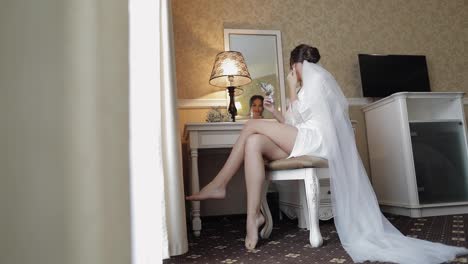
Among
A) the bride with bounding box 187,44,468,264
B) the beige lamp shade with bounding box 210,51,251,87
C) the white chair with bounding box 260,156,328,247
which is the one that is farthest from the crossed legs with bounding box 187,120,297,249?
the beige lamp shade with bounding box 210,51,251,87

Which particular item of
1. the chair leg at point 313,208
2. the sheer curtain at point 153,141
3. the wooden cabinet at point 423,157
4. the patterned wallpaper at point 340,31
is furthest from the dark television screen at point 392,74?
the sheer curtain at point 153,141

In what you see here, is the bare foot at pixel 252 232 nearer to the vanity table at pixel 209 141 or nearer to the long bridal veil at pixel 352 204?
the long bridal veil at pixel 352 204

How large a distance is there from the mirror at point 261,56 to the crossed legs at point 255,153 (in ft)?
2.95

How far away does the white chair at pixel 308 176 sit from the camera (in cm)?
150

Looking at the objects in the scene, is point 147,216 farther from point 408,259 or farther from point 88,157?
point 408,259

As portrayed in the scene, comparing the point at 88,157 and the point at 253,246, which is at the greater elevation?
the point at 88,157

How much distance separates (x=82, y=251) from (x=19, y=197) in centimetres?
10

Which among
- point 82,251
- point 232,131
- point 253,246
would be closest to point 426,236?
point 253,246

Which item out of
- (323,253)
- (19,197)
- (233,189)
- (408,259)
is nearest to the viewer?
(19,197)

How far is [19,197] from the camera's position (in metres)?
0.34

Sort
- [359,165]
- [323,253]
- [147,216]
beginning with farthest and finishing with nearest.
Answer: [359,165], [323,253], [147,216]

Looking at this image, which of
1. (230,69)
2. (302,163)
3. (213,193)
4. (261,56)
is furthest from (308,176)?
(261,56)

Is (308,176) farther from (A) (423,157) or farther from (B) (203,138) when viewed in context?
(A) (423,157)

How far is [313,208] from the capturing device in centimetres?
151
